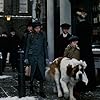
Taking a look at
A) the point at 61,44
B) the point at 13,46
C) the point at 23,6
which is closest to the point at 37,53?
the point at 61,44

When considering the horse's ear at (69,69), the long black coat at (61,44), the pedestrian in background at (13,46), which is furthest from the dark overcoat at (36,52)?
the pedestrian in background at (13,46)

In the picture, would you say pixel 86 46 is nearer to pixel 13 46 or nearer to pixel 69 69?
pixel 69 69

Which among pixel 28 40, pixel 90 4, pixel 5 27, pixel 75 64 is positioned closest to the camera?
pixel 75 64

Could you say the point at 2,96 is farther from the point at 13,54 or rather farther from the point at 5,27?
the point at 5,27

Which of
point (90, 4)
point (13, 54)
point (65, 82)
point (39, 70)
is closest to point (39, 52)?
point (39, 70)

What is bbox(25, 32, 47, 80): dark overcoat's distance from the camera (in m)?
10.9

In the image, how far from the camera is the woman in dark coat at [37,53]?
10.9 metres

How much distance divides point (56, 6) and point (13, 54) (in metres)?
3.19

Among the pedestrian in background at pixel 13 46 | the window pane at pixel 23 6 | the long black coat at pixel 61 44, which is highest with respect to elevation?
the window pane at pixel 23 6

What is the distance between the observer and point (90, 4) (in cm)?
1639

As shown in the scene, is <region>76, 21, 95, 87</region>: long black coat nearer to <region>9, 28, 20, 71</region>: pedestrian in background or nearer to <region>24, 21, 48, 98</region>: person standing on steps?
<region>24, 21, 48, 98</region>: person standing on steps

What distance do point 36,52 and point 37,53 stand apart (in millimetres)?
37

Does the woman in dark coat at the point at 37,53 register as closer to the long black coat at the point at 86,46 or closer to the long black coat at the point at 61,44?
the long black coat at the point at 61,44

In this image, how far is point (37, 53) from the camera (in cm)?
1094
